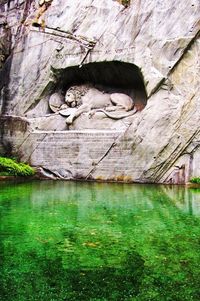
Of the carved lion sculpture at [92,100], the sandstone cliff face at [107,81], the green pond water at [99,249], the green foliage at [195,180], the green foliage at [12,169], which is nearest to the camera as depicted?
the green pond water at [99,249]

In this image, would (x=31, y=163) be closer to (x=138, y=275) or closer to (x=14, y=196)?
(x=14, y=196)

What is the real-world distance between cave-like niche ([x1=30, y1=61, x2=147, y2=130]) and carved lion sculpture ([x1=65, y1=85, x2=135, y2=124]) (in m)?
0.09

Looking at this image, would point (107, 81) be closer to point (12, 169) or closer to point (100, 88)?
point (100, 88)

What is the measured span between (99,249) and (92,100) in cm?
963

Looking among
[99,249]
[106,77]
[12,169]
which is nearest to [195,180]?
[106,77]

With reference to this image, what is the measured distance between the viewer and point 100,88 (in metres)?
13.9

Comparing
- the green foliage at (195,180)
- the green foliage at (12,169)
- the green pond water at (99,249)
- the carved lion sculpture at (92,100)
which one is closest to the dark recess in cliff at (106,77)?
the carved lion sculpture at (92,100)

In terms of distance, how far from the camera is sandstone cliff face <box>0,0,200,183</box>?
1182cm

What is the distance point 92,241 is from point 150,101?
26.5ft

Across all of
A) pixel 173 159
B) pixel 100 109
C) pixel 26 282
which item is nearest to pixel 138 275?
pixel 26 282

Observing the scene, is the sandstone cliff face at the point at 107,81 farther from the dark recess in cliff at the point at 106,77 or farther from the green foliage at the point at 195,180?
the green foliage at the point at 195,180

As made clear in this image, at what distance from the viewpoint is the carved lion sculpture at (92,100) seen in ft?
43.0

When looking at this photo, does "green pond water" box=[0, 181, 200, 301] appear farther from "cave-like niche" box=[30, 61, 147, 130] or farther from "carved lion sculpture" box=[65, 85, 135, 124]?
"carved lion sculpture" box=[65, 85, 135, 124]

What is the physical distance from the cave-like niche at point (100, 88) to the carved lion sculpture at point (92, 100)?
0.29 ft
